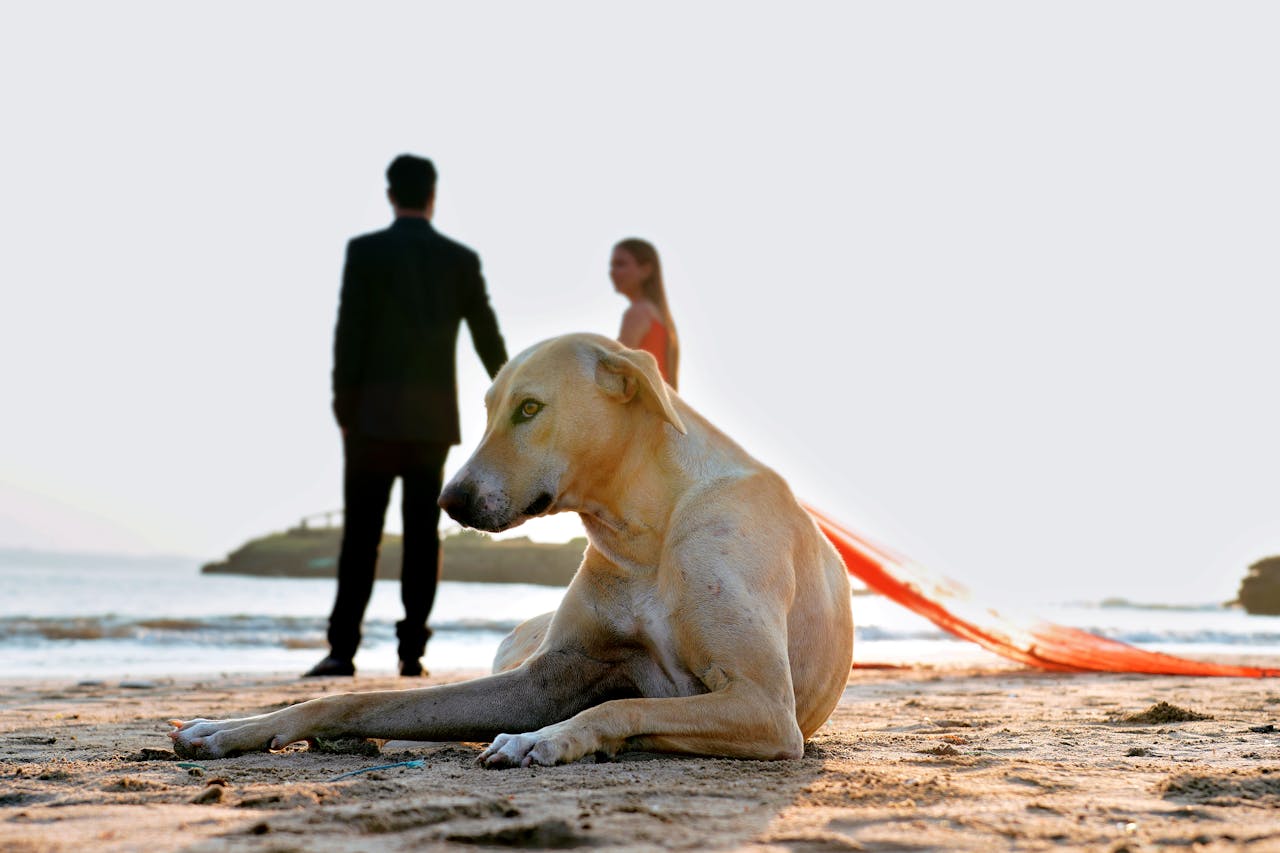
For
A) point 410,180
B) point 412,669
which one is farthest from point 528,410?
point 410,180

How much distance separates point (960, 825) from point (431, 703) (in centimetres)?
170

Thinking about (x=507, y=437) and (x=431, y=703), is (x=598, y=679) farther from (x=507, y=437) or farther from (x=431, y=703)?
(x=507, y=437)

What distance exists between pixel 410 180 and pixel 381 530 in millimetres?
2146

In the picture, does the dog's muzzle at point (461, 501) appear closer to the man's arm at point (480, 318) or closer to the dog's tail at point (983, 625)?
the man's arm at point (480, 318)

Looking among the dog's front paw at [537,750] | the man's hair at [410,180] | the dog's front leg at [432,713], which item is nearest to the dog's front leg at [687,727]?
the dog's front paw at [537,750]

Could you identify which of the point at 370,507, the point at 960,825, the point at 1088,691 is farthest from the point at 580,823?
the point at 370,507

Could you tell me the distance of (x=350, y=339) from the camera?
22.9ft

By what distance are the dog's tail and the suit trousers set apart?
2.38m

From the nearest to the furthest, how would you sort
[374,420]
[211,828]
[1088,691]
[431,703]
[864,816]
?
[211,828] → [864,816] → [431,703] → [1088,691] → [374,420]

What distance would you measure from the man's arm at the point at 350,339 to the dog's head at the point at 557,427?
3.72 metres

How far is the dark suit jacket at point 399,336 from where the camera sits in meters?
6.86

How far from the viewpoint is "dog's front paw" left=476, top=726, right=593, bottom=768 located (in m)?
2.79

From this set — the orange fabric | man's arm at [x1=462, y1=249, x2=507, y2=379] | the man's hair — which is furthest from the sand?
the man's hair

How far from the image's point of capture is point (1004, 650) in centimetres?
762
